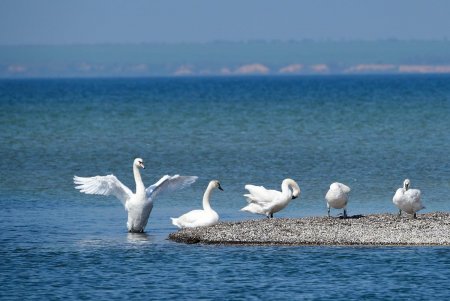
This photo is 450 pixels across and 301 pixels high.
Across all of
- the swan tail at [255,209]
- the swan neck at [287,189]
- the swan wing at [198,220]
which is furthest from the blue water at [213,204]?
the swan neck at [287,189]

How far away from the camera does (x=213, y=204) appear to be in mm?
29984

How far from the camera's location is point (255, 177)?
36812 millimetres

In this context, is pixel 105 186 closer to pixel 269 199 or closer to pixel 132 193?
pixel 132 193

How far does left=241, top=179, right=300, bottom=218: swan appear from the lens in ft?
84.1

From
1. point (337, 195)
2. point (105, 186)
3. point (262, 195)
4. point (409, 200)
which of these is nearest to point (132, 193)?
point (105, 186)

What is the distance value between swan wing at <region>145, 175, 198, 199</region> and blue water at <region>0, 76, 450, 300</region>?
74cm

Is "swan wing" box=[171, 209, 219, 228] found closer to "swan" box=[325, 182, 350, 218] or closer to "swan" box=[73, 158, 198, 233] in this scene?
"swan" box=[73, 158, 198, 233]

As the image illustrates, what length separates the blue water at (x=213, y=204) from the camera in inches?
781

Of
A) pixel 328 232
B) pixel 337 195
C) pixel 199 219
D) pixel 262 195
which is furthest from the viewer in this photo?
pixel 262 195

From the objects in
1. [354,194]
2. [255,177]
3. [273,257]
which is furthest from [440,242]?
[255,177]

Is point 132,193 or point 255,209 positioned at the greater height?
point 132,193

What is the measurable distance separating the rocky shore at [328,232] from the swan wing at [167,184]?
77.7 inches

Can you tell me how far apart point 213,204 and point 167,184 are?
3.55 metres

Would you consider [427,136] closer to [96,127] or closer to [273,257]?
[96,127]
